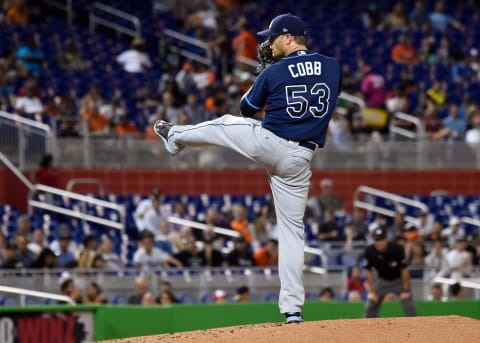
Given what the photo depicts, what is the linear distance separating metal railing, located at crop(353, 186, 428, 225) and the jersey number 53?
37.3 ft

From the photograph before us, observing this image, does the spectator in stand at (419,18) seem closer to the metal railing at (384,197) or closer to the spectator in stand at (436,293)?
the metal railing at (384,197)

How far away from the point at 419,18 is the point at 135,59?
6.32m

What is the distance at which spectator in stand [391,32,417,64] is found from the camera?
25.7 m

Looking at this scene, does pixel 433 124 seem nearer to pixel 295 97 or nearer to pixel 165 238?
pixel 165 238

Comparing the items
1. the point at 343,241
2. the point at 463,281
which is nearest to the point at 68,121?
the point at 343,241

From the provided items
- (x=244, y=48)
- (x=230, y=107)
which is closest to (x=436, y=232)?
(x=230, y=107)

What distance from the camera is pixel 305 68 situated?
9453 millimetres

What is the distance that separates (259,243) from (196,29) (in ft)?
27.6

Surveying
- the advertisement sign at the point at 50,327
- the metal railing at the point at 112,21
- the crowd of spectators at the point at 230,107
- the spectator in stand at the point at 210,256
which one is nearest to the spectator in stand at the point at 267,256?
the crowd of spectators at the point at 230,107

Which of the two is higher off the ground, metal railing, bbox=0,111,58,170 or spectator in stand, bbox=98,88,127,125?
spectator in stand, bbox=98,88,127,125

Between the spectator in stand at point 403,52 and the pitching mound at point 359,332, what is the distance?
16.3 meters

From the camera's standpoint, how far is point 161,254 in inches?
694

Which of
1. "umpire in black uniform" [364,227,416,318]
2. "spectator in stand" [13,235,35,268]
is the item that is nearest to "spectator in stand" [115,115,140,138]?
"spectator in stand" [13,235,35,268]

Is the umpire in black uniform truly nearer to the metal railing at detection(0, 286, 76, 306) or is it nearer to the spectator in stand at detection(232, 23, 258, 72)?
the metal railing at detection(0, 286, 76, 306)
